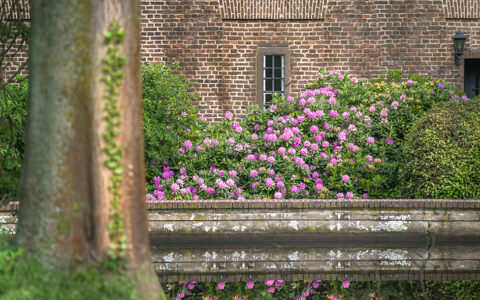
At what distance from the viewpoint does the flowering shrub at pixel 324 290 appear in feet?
17.7

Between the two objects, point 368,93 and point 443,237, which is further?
point 368,93

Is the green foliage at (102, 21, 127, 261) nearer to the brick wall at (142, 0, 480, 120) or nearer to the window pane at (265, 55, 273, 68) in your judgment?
the brick wall at (142, 0, 480, 120)

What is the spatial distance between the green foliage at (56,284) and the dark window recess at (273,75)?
10.0 meters

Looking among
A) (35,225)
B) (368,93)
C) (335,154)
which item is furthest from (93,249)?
(368,93)

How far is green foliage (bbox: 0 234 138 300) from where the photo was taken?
11.8ft

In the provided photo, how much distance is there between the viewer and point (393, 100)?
10484 millimetres

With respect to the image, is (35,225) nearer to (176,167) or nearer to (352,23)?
(176,167)

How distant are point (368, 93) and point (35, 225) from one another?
7859 millimetres

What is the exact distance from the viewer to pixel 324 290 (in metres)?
5.67

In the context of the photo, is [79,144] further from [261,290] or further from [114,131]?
[261,290]

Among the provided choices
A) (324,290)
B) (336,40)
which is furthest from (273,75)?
(324,290)

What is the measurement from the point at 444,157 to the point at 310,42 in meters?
6.10

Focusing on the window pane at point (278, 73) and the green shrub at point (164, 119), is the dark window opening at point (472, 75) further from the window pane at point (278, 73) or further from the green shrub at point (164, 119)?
the green shrub at point (164, 119)

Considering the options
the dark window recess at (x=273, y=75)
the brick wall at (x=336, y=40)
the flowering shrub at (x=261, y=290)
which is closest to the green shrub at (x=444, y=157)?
the flowering shrub at (x=261, y=290)
